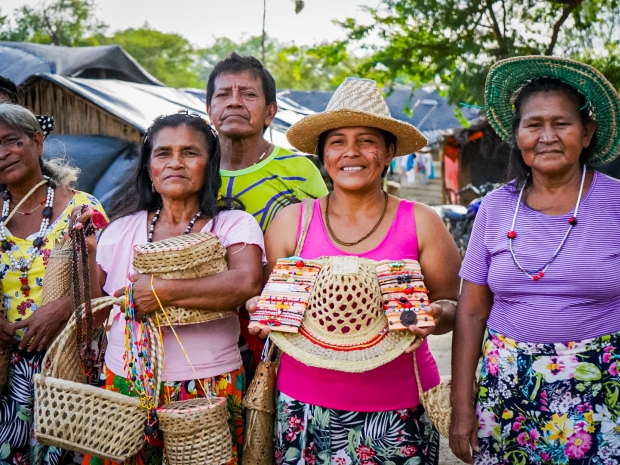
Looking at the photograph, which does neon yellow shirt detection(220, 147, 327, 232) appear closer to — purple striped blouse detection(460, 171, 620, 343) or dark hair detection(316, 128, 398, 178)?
dark hair detection(316, 128, 398, 178)

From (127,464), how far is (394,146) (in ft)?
5.41

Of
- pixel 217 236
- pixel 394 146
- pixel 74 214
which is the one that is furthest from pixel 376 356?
pixel 74 214

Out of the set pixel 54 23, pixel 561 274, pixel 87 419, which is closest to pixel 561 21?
pixel 561 274

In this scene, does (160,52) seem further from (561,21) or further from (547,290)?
(547,290)

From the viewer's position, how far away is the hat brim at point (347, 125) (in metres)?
2.40

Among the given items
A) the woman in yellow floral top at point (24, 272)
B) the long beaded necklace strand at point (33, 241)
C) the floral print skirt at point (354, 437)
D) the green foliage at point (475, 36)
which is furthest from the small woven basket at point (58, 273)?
the green foliage at point (475, 36)

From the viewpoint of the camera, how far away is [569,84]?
222cm

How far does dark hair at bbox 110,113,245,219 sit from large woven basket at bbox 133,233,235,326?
25cm

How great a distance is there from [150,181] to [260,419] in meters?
1.10

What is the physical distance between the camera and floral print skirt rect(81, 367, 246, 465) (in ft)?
7.62

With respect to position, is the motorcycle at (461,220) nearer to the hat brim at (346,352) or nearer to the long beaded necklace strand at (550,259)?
the long beaded necklace strand at (550,259)

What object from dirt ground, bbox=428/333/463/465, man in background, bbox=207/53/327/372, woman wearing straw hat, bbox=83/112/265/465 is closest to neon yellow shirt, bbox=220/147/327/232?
man in background, bbox=207/53/327/372

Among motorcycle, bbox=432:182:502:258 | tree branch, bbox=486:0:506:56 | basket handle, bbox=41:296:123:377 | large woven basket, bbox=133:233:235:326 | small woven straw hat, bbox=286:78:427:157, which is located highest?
tree branch, bbox=486:0:506:56

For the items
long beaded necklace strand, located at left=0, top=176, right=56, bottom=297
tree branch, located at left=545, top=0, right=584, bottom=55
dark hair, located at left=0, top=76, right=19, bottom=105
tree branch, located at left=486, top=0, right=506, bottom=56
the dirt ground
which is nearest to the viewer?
long beaded necklace strand, located at left=0, top=176, right=56, bottom=297
